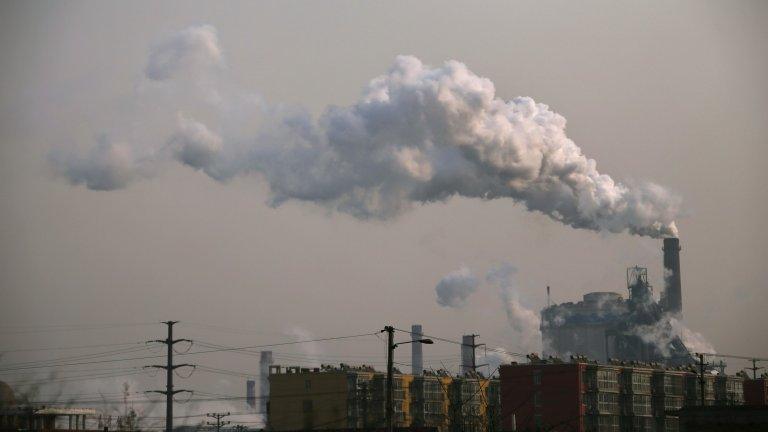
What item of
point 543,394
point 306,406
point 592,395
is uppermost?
point 543,394

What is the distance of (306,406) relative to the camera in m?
150

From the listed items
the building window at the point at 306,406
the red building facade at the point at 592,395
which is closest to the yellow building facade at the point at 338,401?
the building window at the point at 306,406

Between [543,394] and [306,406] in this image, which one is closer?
[543,394]

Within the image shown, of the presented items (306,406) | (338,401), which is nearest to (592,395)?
(338,401)

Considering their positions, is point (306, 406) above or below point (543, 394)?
below

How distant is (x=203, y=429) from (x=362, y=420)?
4890cm

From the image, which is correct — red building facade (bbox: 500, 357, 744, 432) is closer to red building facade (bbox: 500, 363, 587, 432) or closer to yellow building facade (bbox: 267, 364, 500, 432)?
red building facade (bbox: 500, 363, 587, 432)

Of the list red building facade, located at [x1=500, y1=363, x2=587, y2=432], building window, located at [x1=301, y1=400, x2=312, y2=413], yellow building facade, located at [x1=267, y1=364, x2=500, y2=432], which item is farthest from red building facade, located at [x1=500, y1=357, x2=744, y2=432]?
building window, located at [x1=301, y1=400, x2=312, y2=413]

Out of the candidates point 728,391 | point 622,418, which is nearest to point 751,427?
point 622,418

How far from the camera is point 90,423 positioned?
14462cm

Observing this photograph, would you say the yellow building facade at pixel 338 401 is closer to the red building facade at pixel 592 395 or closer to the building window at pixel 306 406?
the building window at pixel 306 406

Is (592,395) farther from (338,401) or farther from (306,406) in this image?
(306,406)

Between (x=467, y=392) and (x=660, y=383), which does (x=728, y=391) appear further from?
(x=467, y=392)

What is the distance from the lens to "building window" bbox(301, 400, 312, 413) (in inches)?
5861
